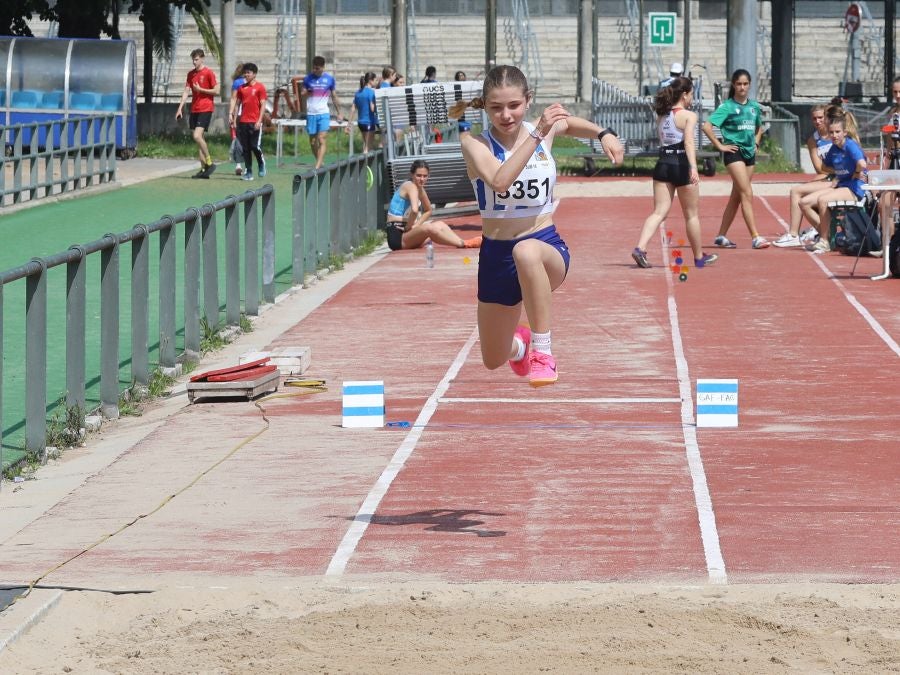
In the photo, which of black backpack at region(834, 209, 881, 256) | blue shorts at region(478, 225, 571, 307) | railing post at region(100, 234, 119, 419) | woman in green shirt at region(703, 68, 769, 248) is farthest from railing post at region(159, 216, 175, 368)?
black backpack at region(834, 209, 881, 256)

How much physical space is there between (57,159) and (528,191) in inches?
851

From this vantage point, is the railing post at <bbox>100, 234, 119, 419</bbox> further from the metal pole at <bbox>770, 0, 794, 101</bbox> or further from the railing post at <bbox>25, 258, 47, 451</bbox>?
the metal pole at <bbox>770, 0, 794, 101</bbox>

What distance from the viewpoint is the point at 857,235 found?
21.3 m

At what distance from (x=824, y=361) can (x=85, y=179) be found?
58.9 feet

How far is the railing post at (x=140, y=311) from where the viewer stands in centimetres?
1302

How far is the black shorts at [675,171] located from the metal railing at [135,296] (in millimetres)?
4419

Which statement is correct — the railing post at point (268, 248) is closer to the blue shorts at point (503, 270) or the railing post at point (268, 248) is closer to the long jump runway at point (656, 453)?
the long jump runway at point (656, 453)

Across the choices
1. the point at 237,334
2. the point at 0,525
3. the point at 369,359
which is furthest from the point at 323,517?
the point at 237,334

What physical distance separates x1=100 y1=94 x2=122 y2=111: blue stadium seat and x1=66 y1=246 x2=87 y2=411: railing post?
23.0 metres

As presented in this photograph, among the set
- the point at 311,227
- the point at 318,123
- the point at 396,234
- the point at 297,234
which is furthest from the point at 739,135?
the point at 318,123

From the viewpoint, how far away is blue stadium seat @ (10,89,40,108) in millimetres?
33688

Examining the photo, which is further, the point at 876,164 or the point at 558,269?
the point at 876,164

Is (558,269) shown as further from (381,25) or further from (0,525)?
(381,25)

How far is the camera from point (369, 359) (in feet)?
47.4
